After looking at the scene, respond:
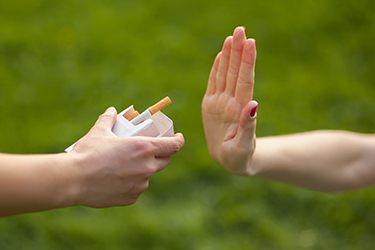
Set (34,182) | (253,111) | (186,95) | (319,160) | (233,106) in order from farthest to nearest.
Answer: (186,95), (319,160), (233,106), (253,111), (34,182)

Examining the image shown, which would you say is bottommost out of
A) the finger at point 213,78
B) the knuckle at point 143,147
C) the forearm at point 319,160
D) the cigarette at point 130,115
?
the forearm at point 319,160

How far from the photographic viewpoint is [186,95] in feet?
16.0

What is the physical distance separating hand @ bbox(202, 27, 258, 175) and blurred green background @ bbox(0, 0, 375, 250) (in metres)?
1.42

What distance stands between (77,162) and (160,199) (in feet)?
6.95

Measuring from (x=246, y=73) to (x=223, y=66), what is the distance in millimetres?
102

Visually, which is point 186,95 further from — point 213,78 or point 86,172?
point 86,172

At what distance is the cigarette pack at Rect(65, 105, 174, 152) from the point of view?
2160 mm

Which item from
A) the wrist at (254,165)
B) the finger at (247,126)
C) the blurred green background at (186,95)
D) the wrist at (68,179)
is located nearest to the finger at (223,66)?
the finger at (247,126)

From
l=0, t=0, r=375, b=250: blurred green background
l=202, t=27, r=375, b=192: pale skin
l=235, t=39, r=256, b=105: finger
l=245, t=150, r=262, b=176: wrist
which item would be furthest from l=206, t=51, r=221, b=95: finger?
l=0, t=0, r=375, b=250: blurred green background

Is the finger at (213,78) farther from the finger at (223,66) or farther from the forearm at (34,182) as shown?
the forearm at (34,182)

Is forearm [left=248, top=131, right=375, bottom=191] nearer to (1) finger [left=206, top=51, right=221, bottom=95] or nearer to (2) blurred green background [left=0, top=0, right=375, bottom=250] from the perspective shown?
(1) finger [left=206, top=51, right=221, bottom=95]

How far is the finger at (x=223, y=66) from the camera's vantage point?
95.0 inches

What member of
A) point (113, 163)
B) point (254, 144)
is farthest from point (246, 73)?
point (113, 163)

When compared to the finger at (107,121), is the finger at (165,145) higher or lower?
lower
